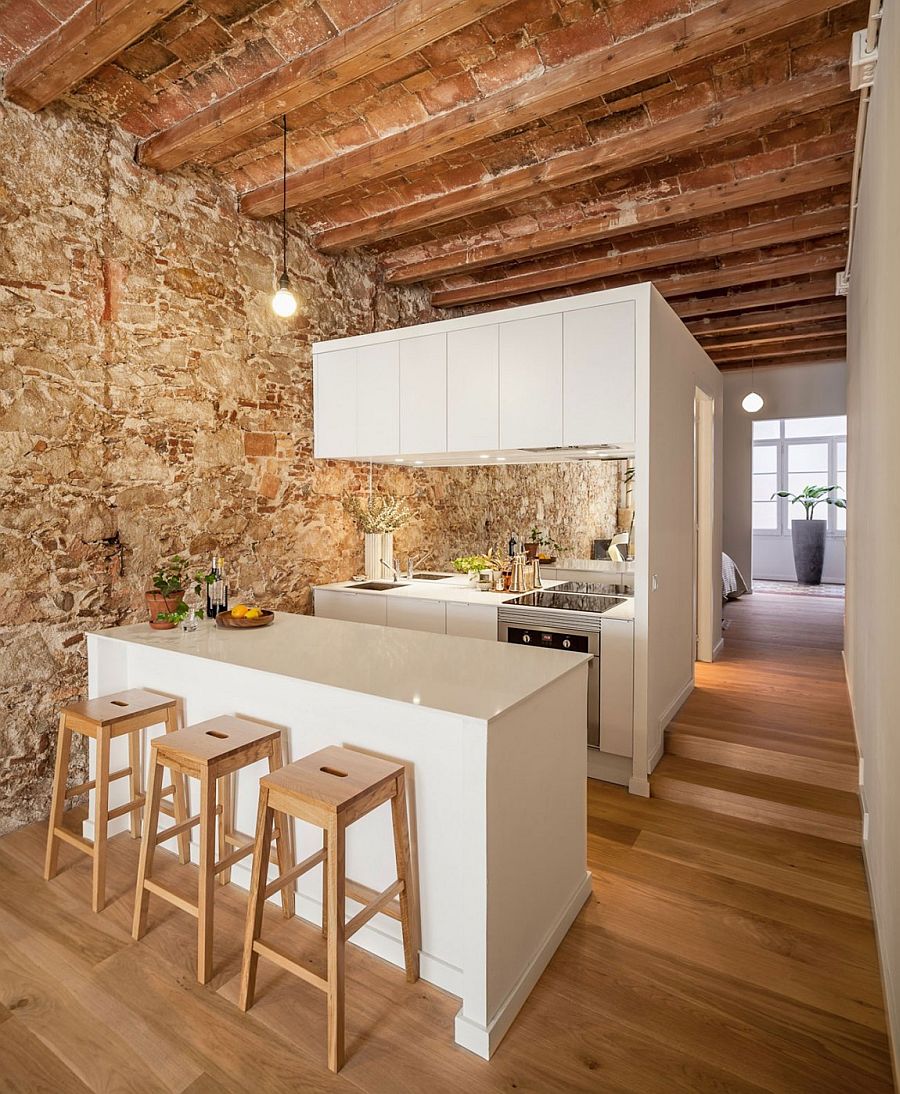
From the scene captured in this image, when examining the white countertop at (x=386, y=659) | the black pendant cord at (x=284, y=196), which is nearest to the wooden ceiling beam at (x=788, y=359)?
the black pendant cord at (x=284, y=196)

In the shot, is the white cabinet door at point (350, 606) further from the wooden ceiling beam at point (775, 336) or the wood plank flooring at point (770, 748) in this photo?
the wooden ceiling beam at point (775, 336)

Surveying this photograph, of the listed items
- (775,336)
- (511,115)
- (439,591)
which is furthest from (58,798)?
(775,336)

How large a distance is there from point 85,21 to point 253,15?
642 millimetres

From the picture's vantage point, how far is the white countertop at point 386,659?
1970 millimetres

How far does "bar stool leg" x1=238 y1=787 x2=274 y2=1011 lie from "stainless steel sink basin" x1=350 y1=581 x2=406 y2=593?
2430 millimetres

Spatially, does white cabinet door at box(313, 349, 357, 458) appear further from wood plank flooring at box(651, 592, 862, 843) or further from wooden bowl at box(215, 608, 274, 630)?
wood plank flooring at box(651, 592, 862, 843)

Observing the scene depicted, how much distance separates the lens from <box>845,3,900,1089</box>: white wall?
1648mm

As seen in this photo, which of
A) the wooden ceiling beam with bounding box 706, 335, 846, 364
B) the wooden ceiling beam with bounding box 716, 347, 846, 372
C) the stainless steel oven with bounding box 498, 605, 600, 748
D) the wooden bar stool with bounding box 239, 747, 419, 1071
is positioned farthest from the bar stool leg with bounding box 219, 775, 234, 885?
the wooden ceiling beam with bounding box 716, 347, 846, 372

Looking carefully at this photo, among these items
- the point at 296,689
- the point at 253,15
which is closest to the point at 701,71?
the point at 253,15

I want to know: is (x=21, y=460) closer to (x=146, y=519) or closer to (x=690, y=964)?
(x=146, y=519)

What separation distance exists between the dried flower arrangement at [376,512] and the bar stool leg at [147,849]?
9.05 ft

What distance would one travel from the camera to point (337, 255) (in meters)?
4.73

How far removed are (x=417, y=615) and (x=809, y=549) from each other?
7720 millimetres

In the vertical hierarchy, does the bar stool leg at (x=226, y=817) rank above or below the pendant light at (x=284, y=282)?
below
